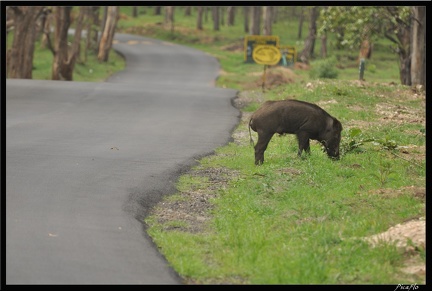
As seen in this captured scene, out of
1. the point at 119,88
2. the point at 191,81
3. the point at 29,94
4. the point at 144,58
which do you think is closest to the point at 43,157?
the point at 29,94

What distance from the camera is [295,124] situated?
15.4 m

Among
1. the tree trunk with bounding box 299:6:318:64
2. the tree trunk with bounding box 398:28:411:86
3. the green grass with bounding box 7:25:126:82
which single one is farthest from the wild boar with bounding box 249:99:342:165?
the tree trunk with bounding box 299:6:318:64

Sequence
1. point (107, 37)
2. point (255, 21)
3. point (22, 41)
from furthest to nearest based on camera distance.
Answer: point (255, 21), point (107, 37), point (22, 41)

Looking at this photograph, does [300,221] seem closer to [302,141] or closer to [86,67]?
[302,141]

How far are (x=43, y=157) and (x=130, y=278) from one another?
790 cm

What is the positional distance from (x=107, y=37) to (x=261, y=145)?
135 feet

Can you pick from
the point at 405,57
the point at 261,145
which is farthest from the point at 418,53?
the point at 261,145

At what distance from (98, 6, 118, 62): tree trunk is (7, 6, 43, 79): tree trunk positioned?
11900 millimetres

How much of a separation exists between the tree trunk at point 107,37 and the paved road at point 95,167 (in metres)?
20.4

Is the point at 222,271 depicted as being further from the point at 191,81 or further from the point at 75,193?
the point at 191,81

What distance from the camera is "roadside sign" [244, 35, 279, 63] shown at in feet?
170

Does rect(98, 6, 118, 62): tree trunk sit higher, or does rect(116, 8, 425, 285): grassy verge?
rect(116, 8, 425, 285): grassy verge

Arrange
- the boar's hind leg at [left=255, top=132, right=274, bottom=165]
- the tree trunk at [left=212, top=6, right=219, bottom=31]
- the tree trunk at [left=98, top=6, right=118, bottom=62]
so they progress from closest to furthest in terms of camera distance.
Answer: the boar's hind leg at [left=255, top=132, right=274, bottom=165] → the tree trunk at [left=98, top=6, right=118, bottom=62] → the tree trunk at [left=212, top=6, right=219, bottom=31]

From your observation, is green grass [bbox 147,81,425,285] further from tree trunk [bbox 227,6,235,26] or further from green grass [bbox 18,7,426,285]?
tree trunk [bbox 227,6,235,26]
